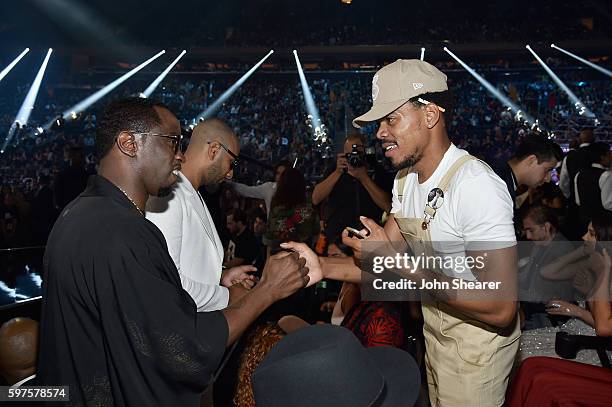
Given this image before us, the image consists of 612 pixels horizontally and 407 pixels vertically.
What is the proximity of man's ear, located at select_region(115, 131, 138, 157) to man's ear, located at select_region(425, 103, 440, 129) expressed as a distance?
112 cm

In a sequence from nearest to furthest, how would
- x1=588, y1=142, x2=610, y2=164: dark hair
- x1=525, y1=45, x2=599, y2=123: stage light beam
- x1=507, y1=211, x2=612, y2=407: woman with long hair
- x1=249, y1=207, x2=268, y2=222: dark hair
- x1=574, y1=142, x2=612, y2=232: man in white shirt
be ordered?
x1=507, y1=211, x2=612, y2=407: woman with long hair < x1=574, y1=142, x2=612, y2=232: man in white shirt < x1=588, y1=142, x2=610, y2=164: dark hair < x1=249, y1=207, x2=268, y2=222: dark hair < x1=525, y1=45, x2=599, y2=123: stage light beam

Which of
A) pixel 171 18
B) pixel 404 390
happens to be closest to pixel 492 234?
pixel 404 390

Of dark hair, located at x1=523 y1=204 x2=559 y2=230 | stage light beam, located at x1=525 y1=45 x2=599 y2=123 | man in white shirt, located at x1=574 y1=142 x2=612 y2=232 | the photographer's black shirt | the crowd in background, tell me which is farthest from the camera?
stage light beam, located at x1=525 y1=45 x2=599 y2=123

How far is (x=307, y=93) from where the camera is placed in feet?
92.1

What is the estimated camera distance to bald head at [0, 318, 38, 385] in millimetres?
2264

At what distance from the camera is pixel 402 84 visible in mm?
2180

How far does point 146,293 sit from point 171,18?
3393 centimetres

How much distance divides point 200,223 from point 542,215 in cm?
311

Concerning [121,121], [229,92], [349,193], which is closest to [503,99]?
[229,92]

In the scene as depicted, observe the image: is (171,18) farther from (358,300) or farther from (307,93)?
(358,300)

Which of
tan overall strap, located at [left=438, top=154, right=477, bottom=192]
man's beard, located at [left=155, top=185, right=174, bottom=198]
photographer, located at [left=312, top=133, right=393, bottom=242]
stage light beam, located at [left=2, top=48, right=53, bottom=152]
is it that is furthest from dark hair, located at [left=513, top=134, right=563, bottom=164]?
stage light beam, located at [left=2, top=48, right=53, bottom=152]

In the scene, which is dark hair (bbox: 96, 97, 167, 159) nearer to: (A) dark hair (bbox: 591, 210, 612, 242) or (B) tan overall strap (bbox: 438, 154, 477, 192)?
(B) tan overall strap (bbox: 438, 154, 477, 192)

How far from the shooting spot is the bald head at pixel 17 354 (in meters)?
2.26

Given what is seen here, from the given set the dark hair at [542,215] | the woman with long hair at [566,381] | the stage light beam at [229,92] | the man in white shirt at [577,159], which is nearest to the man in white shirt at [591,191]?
the man in white shirt at [577,159]
